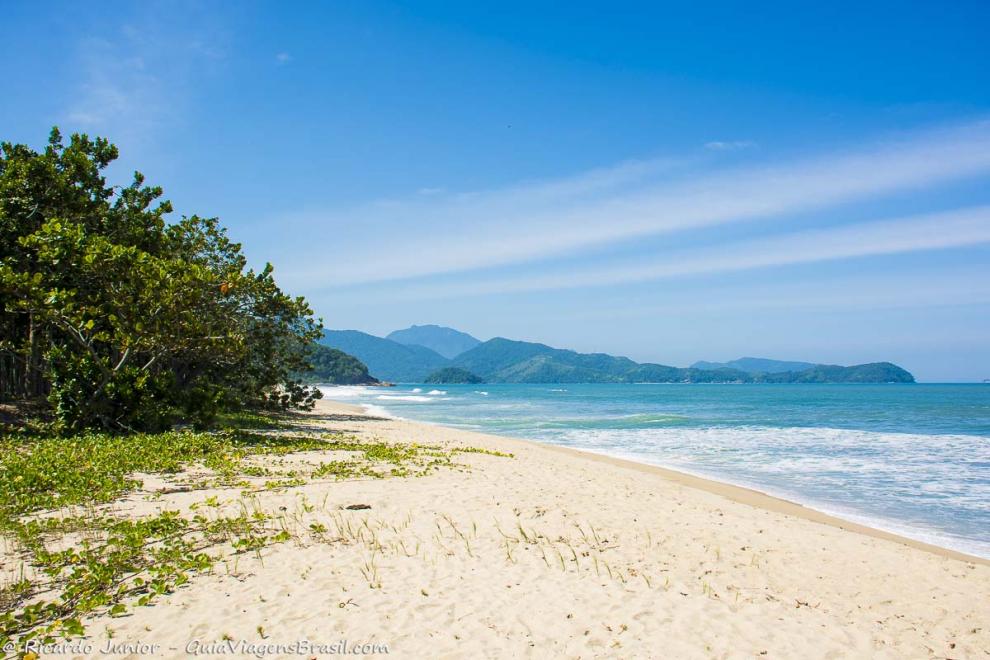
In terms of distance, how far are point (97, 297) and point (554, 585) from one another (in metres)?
16.7

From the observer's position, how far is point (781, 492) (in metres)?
→ 15.1

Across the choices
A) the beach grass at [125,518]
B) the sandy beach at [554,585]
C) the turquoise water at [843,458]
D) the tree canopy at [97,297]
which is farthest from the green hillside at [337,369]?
the sandy beach at [554,585]

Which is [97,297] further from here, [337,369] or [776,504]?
[337,369]

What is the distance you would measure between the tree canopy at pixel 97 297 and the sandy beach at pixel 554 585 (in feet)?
25.1

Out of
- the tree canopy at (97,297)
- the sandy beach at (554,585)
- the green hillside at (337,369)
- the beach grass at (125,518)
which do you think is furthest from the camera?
the green hillside at (337,369)

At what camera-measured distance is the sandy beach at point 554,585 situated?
5113mm

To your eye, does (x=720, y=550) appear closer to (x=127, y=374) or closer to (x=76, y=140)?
(x=127, y=374)

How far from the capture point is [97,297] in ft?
55.8

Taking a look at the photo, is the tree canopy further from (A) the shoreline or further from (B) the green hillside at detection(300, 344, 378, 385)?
(B) the green hillside at detection(300, 344, 378, 385)

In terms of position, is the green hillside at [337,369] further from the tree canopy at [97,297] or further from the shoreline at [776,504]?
the shoreline at [776,504]

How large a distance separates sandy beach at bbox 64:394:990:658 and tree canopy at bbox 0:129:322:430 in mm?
7649

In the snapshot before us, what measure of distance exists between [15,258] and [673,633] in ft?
66.7

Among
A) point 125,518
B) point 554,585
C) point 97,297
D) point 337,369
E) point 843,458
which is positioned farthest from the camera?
point 337,369

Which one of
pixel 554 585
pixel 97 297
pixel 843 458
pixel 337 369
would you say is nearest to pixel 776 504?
pixel 554 585
